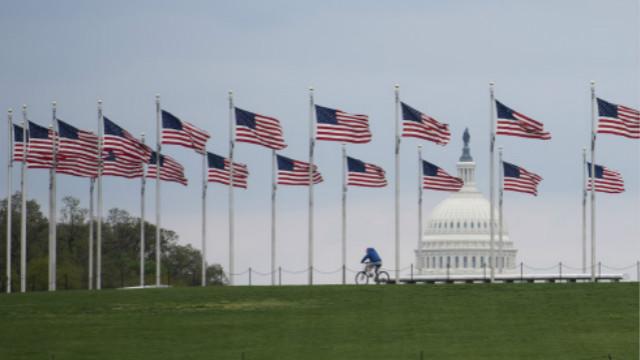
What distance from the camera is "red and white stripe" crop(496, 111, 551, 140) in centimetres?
10488

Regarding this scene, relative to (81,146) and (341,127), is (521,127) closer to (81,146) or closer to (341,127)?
(341,127)

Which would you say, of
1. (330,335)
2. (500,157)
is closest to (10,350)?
(330,335)

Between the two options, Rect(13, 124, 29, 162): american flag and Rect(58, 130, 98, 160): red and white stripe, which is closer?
Rect(58, 130, 98, 160): red and white stripe

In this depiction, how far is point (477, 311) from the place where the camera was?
8900 centimetres

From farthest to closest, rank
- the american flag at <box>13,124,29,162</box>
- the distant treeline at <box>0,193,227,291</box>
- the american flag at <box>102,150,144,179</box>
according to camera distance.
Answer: the distant treeline at <box>0,193,227,291</box> < the american flag at <box>13,124,29,162</box> < the american flag at <box>102,150,144,179</box>

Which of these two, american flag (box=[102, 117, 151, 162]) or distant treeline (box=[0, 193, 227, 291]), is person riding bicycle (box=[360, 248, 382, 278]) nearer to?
american flag (box=[102, 117, 151, 162])

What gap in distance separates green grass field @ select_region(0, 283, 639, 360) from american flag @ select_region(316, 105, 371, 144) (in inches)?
316

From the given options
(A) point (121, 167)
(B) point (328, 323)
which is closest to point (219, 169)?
(A) point (121, 167)

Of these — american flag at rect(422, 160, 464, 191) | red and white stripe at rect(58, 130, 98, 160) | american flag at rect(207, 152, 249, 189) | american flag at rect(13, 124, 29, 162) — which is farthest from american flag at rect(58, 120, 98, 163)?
american flag at rect(422, 160, 464, 191)

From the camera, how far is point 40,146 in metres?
108

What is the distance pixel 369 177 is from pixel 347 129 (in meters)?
5.18

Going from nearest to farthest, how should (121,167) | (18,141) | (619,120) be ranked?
1. (619,120)
2. (121,167)
3. (18,141)

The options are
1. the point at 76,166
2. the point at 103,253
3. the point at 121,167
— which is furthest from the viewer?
the point at 103,253

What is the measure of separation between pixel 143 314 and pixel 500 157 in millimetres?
32347
